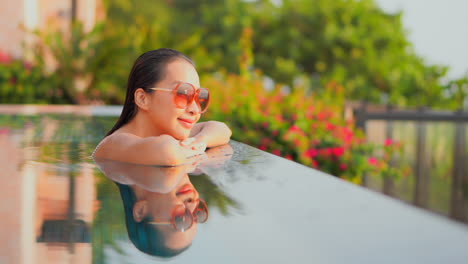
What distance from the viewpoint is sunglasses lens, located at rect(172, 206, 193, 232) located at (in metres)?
1.00

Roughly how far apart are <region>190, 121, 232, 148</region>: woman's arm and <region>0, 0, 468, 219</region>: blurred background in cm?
296

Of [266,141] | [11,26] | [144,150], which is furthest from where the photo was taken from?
[11,26]

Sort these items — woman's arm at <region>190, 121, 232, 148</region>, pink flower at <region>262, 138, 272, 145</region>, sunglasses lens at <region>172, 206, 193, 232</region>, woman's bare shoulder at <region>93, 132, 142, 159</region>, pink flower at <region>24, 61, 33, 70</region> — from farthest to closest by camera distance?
1. pink flower at <region>24, 61, 33, 70</region>
2. pink flower at <region>262, 138, 272, 145</region>
3. woman's arm at <region>190, 121, 232, 148</region>
4. woman's bare shoulder at <region>93, 132, 142, 159</region>
5. sunglasses lens at <region>172, 206, 193, 232</region>

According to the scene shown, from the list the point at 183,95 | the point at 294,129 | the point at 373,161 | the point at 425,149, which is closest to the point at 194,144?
the point at 183,95

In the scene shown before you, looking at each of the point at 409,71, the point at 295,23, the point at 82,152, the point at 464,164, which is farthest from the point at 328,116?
the point at 295,23

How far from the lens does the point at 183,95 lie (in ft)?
6.53

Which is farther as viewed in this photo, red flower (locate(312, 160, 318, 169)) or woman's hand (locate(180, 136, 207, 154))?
red flower (locate(312, 160, 318, 169))

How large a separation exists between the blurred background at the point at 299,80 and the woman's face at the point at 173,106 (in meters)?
3.39

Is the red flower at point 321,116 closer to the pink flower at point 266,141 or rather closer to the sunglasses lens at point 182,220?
the pink flower at point 266,141

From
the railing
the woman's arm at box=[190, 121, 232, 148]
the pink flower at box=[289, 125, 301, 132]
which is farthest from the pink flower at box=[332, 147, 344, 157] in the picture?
the woman's arm at box=[190, 121, 232, 148]

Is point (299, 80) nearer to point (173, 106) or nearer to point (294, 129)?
point (294, 129)

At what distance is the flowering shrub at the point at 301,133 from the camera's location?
18.8 ft

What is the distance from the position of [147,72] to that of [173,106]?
0.15m

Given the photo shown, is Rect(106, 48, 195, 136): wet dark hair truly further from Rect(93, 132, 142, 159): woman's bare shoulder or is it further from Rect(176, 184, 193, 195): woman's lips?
Rect(176, 184, 193, 195): woman's lips
